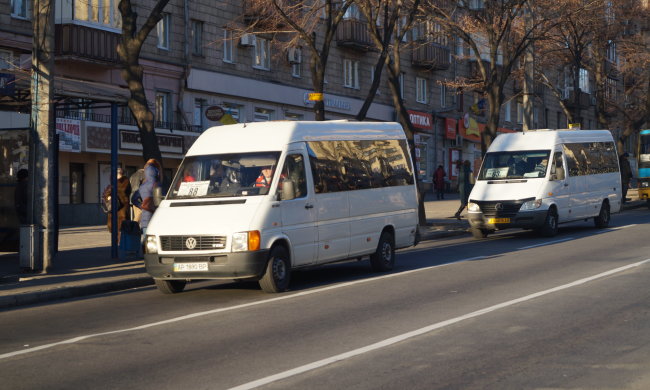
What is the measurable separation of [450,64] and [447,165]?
227 inches

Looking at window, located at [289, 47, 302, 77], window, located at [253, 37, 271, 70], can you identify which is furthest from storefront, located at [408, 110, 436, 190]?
window, located at [253, 37, 271, 70]

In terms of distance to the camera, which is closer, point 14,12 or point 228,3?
point 14,12

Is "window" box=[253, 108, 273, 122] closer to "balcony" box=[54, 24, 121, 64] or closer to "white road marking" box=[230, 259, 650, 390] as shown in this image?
"balcony" box=[54, 24, 121, 64]

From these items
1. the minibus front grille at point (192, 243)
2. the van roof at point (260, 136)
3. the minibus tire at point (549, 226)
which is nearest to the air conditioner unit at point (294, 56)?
the minibus tire at point (549, 226)

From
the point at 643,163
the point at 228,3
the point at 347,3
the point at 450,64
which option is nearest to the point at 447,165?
the point at 450,64

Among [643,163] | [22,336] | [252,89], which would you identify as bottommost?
[22,336]

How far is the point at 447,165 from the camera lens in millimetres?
56094

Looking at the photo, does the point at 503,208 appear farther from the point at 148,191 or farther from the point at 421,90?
the point at 421,90

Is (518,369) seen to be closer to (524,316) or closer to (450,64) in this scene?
(524,316)

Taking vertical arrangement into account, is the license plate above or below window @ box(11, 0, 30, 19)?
below

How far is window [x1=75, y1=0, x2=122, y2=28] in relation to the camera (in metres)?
30.8

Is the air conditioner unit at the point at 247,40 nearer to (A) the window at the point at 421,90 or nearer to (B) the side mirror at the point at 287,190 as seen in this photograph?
(A) the window at the point at 421,90

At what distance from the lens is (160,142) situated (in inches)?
1374

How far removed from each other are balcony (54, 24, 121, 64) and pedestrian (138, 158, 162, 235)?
13.9 metres
